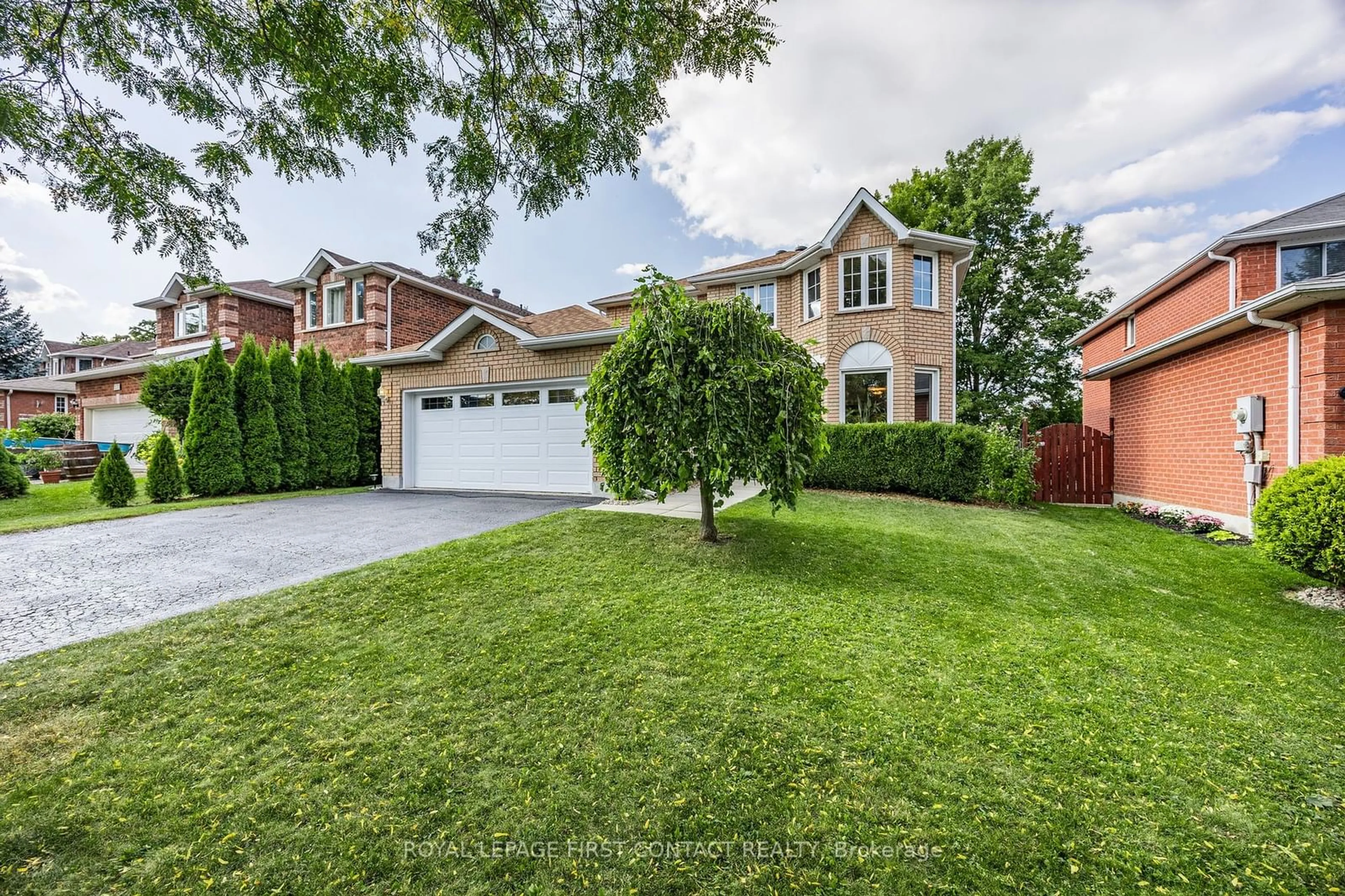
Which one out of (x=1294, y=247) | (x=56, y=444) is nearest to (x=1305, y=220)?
(x=1294, y=247)

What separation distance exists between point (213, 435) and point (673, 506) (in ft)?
29.2

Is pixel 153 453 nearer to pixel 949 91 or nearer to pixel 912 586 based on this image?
pixel 912 586

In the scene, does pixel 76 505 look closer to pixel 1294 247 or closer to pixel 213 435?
pixel 213 435

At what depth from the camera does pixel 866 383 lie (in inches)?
516

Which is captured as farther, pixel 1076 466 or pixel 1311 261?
pixel 1076 466

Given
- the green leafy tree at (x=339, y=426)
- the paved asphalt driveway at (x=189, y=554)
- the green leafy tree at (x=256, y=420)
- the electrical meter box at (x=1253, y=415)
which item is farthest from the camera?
the green leafy tree at (x=339, y=426)

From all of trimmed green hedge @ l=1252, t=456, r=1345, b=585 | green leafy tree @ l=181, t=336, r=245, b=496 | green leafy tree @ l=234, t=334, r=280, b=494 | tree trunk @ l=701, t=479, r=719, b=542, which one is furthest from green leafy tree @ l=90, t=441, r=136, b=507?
trimmed green hedge @ l=1252, t=456, r=1345, b=585

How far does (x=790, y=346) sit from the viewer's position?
5.07m

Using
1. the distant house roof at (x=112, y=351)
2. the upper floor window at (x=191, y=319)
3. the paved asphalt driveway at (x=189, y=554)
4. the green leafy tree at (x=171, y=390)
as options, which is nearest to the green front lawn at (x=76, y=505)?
the paved asphalt driveway at (x=189, y=554)

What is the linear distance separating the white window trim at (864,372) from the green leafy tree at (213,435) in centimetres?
1310

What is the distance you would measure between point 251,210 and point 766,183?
1074 cm

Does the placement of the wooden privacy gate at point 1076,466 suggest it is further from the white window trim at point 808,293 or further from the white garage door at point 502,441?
the white garage door at point 502,441

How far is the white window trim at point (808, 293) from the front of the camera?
1360 cm

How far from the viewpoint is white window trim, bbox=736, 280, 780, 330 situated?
15.0 meters
